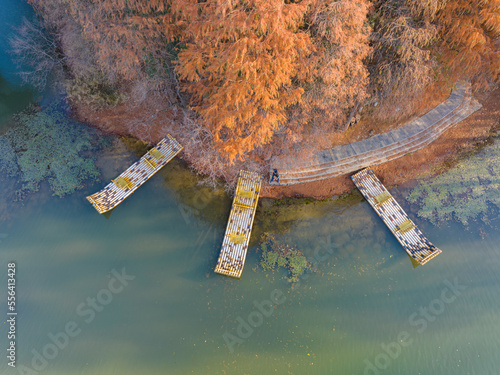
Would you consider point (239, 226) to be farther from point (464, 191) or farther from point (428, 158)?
point (464, 191)

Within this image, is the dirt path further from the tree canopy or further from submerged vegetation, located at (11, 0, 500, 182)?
the tree canopy

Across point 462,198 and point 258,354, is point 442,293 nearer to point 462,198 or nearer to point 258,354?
point 462,198

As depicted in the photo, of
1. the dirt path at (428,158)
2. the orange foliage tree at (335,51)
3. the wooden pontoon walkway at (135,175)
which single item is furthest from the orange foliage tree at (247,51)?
the wooden pontoon walkway at (135,175)

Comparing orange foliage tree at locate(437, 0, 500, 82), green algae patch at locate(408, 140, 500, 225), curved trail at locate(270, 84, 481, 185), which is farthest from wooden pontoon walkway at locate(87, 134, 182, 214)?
green algae patch at locate(408, 140, 500, 225)

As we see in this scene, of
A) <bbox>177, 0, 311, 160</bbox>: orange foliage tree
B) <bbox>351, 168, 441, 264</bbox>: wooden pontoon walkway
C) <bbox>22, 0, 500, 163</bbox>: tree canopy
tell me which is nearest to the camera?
<bbox>177, 0, 311, 160</bbox>: orange foliage tree

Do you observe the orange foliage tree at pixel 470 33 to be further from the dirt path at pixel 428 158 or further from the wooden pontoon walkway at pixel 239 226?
the wooden pontoon walkway at pixel 239 226

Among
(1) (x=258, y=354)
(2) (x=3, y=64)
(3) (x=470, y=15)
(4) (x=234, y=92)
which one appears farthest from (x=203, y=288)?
(2) (x=3, y=64)
